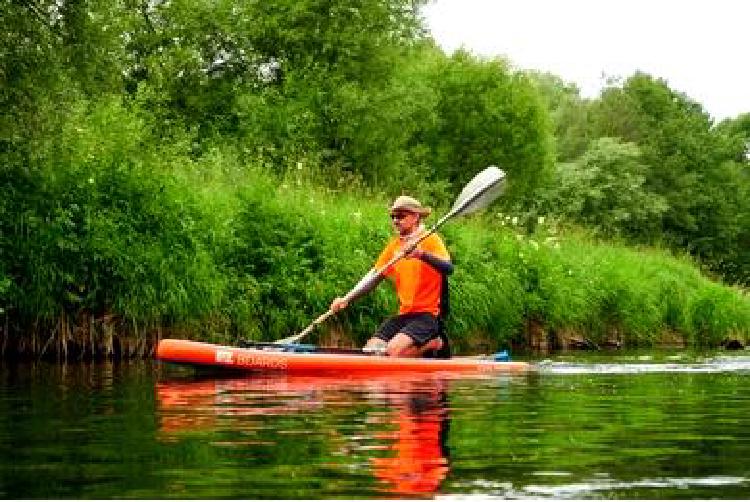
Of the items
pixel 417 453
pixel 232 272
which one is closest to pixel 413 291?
pixel 232 272

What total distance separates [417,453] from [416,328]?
7.14m

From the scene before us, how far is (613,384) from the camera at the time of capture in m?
11.4

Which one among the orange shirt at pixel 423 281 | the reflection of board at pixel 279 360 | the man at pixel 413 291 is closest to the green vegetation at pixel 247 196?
the man at pixel 413 291

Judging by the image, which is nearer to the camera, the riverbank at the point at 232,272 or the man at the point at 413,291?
the man at the point at 413,291

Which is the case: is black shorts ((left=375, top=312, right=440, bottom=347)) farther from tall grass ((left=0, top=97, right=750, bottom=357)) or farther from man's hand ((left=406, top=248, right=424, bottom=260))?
tall grass ((left=0, top=97, right=750, bottom=357))

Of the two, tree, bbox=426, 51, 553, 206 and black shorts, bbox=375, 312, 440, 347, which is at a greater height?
tree, bbox=426, 51, 553, 206

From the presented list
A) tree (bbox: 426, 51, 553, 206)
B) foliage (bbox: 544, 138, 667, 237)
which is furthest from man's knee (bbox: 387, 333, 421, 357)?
foliage (bbox: 544, 138, 667, 237)

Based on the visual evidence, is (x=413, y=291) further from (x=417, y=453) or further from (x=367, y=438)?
(x=417, y=453)

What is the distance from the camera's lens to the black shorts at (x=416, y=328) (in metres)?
13.1

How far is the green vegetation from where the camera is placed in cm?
1430

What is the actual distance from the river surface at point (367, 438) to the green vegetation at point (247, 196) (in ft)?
9.71

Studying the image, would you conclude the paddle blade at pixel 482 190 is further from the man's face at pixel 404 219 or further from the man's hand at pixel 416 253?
the man's hand at pixel 416 253

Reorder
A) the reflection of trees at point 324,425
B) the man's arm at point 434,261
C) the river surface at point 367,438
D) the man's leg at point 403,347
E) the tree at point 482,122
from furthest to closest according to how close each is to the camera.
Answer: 1. the tree at point 482,122
2. the man's leg at point 403,347
3. the man's arm at point 434,261
4. the reflection of trees at point 324,425
5. the river surface at point 367,438

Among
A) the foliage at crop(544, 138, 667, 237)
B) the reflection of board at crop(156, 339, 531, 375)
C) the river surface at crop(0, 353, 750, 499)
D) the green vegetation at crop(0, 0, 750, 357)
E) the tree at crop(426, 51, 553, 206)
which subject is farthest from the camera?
the foliage at crop(544, 138, 667, 237)
